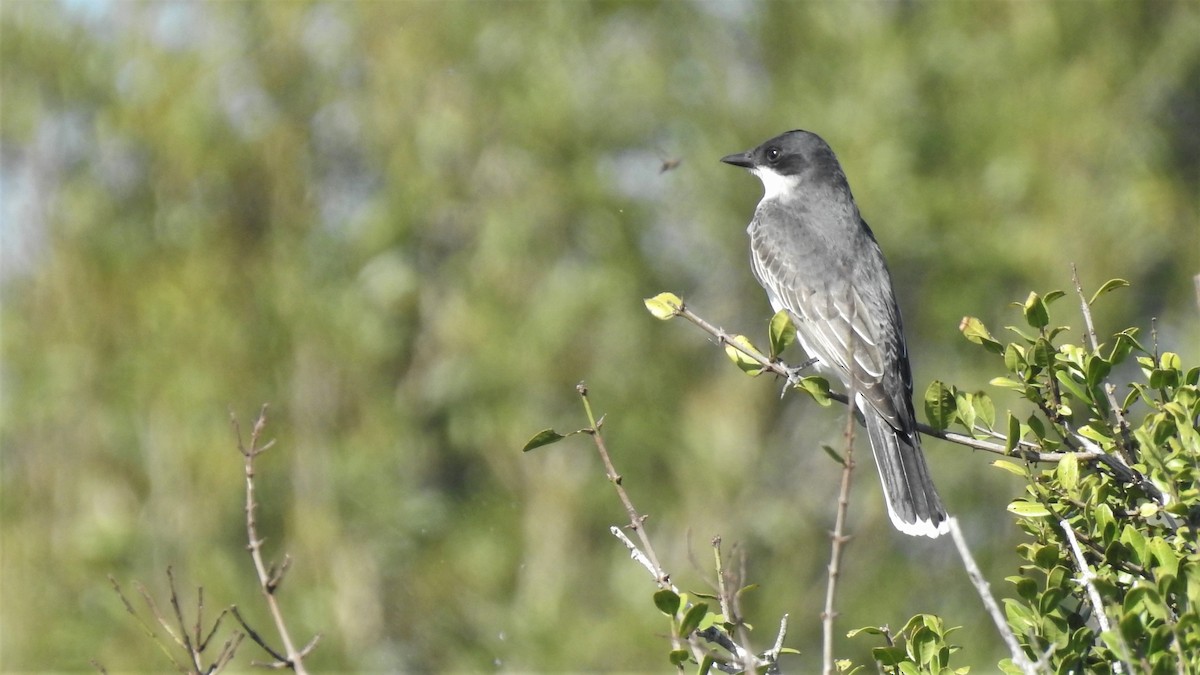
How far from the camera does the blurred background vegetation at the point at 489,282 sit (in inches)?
441

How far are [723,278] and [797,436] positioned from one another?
1570 millimetres

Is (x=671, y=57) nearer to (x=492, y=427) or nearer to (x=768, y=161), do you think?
(x=492, y=427)

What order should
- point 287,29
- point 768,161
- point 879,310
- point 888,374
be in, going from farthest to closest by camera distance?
1. point 287,29
2. point 768,161
3. point 879,310
4. point 888,374

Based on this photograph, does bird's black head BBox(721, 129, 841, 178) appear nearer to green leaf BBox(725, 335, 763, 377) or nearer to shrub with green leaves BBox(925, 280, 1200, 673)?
green leaf BBox(725, 335, 763, 377)

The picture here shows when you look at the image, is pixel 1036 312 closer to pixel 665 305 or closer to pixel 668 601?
pixel 665 305

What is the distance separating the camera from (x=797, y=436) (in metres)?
13.3

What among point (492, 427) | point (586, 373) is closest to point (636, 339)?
point (586, 373)

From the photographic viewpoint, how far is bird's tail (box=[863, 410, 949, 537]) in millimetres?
5137

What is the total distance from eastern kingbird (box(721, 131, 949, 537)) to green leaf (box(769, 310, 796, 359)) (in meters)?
1.55

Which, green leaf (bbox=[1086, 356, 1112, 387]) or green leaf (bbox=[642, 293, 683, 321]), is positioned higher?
green leaf (bbox=[1086, 356, 1112, 387])

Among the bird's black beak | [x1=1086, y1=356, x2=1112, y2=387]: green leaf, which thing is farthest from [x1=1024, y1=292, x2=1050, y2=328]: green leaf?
the bird's black beak

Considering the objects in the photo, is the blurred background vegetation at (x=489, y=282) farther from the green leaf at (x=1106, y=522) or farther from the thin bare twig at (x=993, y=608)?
the thin bare twig at (x=993, y=608)

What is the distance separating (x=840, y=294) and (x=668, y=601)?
339 centimetres

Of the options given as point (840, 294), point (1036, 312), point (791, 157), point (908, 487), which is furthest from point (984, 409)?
point (791, 157)
